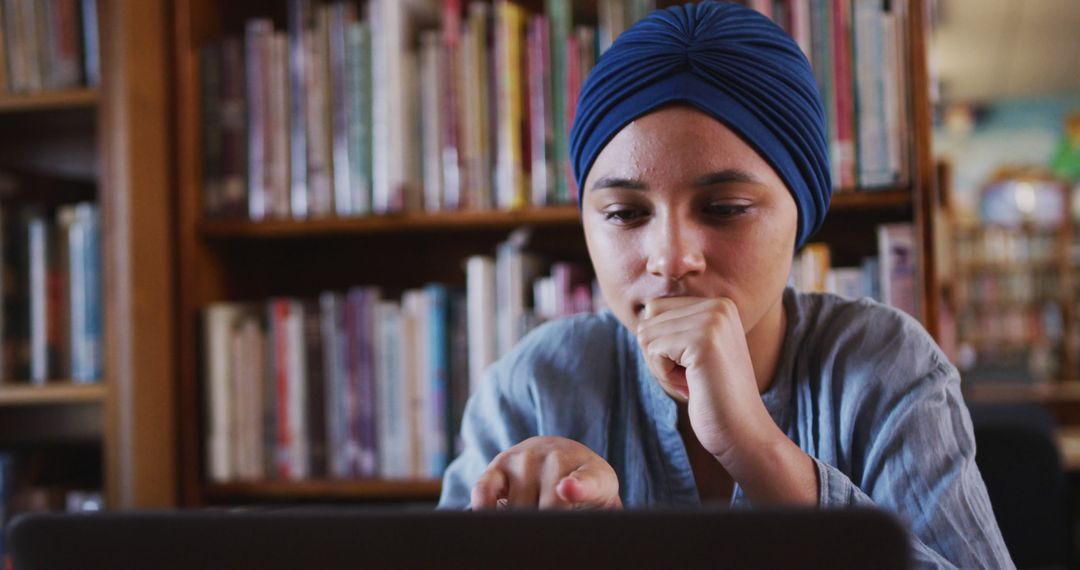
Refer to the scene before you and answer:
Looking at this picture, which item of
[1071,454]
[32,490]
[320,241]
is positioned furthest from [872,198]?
[1071,454]

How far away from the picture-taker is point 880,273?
1454 millimetres

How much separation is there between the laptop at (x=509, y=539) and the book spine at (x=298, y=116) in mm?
1240

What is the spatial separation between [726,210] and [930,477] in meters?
0.28

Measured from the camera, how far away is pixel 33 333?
5.55 ft

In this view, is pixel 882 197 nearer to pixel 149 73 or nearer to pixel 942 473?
pixel 942 473

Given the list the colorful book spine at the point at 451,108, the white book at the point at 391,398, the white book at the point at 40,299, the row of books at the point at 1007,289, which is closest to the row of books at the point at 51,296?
the white book at the point at 40,299

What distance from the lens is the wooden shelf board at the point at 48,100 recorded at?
5.32ft

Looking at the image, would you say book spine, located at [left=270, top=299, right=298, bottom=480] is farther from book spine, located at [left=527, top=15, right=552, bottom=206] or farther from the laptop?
the laptop

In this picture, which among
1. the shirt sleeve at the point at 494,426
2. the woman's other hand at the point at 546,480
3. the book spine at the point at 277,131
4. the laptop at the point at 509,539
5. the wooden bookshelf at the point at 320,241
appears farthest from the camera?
the book spine at the point at 277,131

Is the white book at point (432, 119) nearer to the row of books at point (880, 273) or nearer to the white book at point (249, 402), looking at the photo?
the white book at point (249, 402)

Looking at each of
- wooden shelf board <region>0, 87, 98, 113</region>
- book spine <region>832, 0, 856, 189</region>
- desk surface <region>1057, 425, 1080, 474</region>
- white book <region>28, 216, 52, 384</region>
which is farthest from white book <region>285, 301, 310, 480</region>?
desk surface <region>1057, 425, 1080, 474</region>

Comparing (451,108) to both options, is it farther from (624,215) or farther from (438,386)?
(624,215)

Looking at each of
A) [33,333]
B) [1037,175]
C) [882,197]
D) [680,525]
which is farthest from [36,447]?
[1037,175]

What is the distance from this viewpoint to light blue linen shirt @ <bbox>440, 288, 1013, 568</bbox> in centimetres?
76
